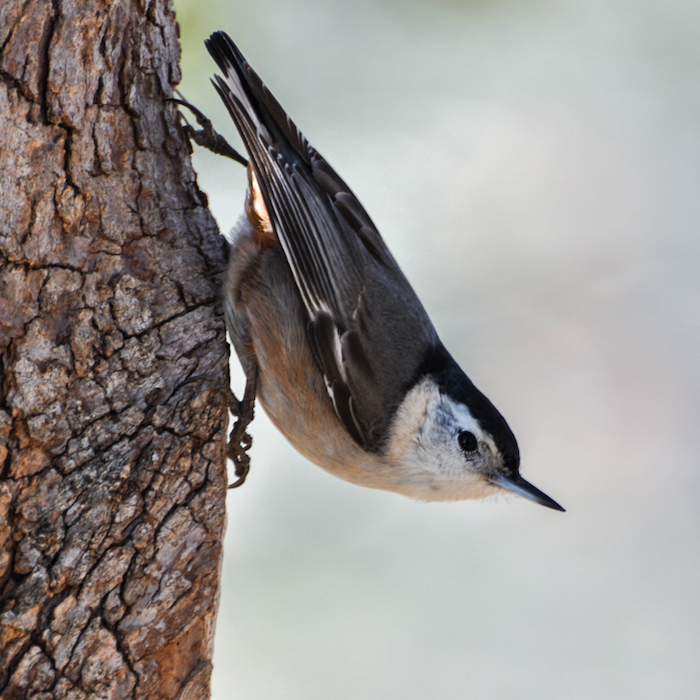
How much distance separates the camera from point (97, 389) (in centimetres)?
156

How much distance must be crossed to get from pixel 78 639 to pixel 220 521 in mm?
367

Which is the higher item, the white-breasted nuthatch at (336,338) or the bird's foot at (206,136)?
the bird's foot at (206,136)

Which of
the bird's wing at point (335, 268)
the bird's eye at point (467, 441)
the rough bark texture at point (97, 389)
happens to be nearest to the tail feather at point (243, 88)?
the bird's wing at point (335, 268)

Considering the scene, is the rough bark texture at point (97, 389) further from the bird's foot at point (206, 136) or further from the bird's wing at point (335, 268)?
the bird's wing at point (335, 268)

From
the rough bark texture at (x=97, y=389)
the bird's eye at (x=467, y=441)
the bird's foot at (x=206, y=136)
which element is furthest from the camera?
the bird's eye at (x=467, y=441)

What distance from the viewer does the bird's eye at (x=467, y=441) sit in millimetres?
2102

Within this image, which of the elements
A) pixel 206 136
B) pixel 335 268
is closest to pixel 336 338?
pixel 335 268

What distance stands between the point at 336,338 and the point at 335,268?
192 millimetres

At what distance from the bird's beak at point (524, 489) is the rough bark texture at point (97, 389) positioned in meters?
0.83

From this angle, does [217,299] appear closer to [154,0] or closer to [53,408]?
[53,408]

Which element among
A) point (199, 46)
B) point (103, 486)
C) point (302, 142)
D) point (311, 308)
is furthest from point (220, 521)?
point (199, 46)

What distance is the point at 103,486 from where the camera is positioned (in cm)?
151

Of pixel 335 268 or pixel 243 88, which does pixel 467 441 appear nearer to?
pixel 335 268

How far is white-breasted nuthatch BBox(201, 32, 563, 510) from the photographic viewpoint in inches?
78.1
